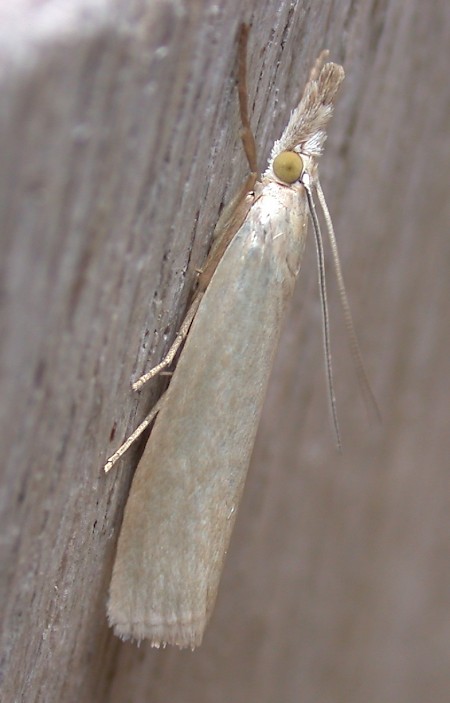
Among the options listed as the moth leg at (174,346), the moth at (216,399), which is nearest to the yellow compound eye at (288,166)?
the moth at (216,399)

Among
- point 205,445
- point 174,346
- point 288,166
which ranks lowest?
point 205,445

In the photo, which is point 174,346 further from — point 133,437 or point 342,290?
point 342,290

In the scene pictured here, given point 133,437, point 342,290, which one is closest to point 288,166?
point 342,290

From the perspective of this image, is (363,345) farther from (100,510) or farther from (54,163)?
(54,163)

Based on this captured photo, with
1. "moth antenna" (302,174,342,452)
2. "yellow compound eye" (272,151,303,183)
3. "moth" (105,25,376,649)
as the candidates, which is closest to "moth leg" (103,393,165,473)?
"moth" (105,25,376,649)

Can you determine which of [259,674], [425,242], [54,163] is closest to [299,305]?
[425,242]

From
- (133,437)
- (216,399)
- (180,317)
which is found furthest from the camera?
(216,399)
